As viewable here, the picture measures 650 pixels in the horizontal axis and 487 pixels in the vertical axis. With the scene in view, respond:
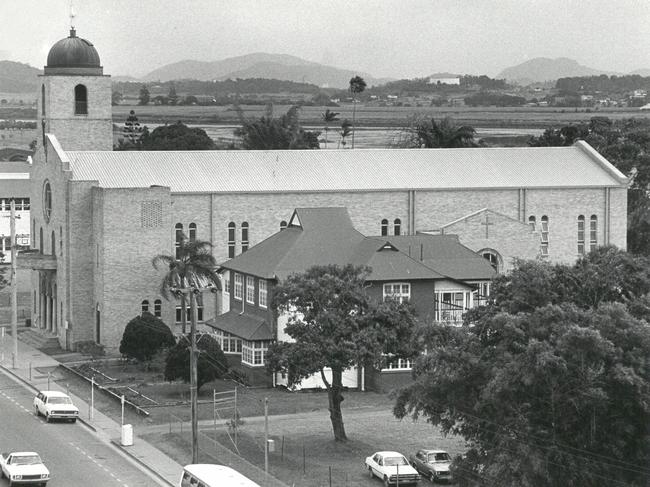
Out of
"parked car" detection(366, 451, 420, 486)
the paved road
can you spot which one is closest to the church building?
the paved road

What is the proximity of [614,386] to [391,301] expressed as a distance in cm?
1765

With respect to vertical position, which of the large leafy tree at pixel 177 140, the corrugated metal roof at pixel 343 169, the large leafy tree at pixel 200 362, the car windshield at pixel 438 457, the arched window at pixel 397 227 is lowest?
the car windshield at pixel 438 457

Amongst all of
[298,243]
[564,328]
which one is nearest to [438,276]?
[298,243]

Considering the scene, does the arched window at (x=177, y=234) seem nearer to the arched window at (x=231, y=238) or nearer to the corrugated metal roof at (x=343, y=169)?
the corrugated metal roof at (x=343, y=169)

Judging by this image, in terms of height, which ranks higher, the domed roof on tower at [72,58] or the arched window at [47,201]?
the domed roof on tower at [72,58]

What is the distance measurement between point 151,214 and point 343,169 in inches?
620

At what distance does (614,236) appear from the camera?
10881 cm

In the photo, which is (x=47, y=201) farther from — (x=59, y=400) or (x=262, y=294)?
(x=59, y=400)

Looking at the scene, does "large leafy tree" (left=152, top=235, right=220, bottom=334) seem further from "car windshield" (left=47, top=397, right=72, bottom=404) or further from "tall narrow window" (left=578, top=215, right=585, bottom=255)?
"tall narrow window" (left=578, top=215, right=585, bottom=255)

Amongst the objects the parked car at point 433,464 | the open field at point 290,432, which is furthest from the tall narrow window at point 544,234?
the parked car at point 433,464

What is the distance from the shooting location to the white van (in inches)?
1977

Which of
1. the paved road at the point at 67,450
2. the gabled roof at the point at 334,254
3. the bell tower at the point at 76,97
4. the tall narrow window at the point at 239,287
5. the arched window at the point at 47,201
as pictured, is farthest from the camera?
the bell tower at the point at 76,97

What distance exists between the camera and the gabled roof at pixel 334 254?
8256cm

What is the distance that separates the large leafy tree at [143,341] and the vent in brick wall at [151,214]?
26.7 feet
